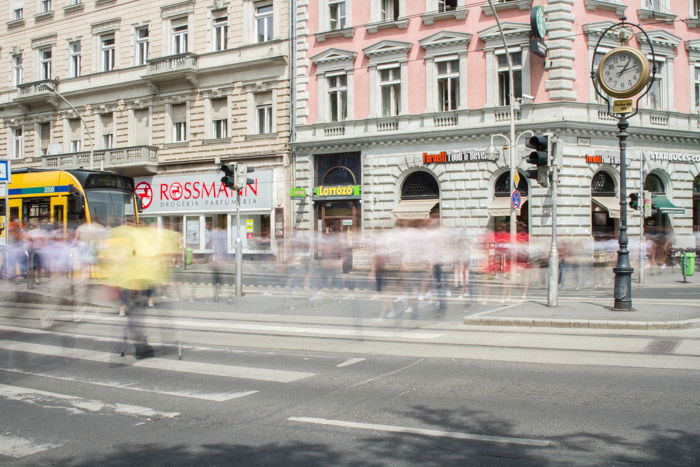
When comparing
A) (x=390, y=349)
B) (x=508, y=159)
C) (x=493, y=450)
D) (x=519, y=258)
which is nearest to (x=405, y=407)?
(x=493, y=450)

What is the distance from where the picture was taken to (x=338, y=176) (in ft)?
104

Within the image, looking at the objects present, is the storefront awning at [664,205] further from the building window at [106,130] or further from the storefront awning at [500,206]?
the building window at [106,130]

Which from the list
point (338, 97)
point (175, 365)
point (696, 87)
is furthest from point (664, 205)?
point (175, 365)

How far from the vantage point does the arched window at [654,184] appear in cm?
2891

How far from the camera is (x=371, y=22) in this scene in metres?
30.5

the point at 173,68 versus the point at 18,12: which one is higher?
the point at 18,12

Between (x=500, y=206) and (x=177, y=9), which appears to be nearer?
(x=500, y=206)

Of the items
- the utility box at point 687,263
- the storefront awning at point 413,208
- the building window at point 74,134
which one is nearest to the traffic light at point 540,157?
the utility box at point 687,263

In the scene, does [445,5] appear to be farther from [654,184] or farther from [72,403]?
[72,403]

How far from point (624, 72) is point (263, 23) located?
920 inches

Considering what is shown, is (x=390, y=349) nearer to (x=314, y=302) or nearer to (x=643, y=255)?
(x=314, y=302)

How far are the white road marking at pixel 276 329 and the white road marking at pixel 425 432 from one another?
521 cm

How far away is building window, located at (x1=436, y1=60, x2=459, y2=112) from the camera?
28953mm

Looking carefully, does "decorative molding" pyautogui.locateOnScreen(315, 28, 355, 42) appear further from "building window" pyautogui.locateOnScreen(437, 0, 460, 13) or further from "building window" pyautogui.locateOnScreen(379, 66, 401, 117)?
"building window" pyautogui.locateOnScreen(437, 0, 460, 13)
